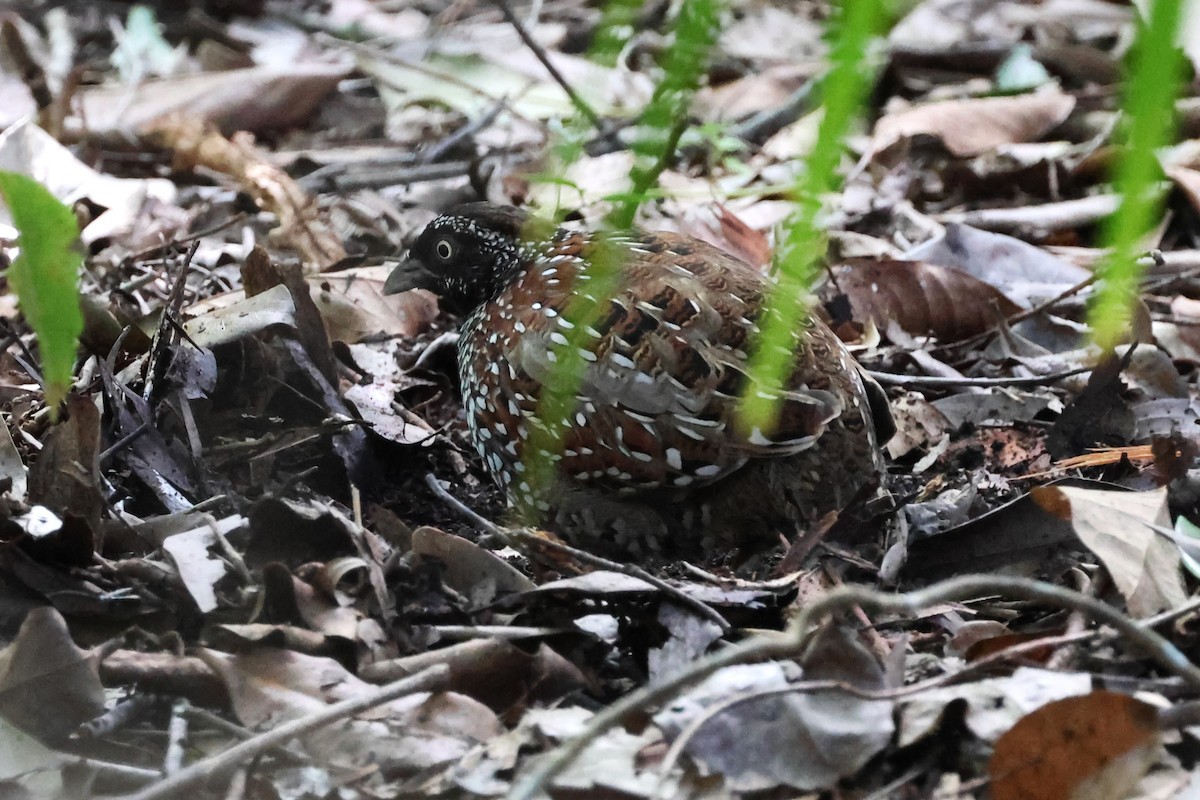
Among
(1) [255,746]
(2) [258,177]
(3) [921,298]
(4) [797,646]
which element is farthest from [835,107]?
(2) [258,177]

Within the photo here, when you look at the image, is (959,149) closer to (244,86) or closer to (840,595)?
(244,86)

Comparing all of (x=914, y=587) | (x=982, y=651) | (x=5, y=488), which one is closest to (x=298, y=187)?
(x=5, y=488)

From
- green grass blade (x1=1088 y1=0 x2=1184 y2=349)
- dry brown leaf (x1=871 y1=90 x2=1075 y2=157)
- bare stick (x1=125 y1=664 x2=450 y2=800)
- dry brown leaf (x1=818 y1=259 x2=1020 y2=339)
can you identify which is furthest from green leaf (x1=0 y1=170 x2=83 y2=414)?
dry brown leaf (x1=871 y1=90 x2=1075 y2=157)

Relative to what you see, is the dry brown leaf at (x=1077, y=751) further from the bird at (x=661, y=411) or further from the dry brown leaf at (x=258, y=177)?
the dry brown leaf at (x=258, y=177)

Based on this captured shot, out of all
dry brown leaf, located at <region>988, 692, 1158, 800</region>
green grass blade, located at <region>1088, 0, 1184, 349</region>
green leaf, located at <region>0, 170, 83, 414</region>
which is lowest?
dry brown leaf, located at <region>988, 692, 1158, 800</region>

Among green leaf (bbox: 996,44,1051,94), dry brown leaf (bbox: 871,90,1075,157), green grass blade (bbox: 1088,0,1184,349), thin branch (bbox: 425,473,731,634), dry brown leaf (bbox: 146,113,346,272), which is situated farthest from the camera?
green leaf (bbox: 996,44,1051,94)

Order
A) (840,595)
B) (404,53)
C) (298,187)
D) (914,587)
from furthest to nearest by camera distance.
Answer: (404,53) < (298,187) < (914,587) < (840,595)

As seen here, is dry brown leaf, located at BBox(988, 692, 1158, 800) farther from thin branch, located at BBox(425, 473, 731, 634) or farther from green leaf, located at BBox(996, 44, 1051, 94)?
green leaf, located at BBox(996, 44, 1051, 94)

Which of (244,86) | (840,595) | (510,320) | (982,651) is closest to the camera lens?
(840,595)
